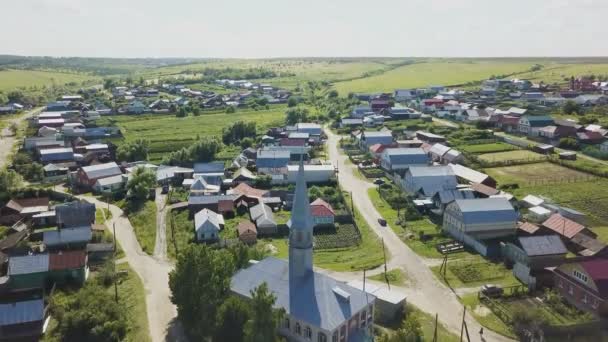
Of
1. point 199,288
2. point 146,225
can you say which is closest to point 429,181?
point 146,225

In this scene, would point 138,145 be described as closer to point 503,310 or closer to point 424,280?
point 424,280

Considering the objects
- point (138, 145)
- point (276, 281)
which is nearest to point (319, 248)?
point (276, 281)

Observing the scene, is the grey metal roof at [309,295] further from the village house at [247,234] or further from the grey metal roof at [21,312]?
the village house at [247,234]

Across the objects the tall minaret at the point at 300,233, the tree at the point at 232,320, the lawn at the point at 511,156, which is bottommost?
the lawn at the point at 511,156

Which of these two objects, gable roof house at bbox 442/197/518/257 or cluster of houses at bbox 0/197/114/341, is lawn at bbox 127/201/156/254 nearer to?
cluster of houses at bbox 0/197/114/341

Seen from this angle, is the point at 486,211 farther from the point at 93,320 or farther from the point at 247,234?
the point at 93,320

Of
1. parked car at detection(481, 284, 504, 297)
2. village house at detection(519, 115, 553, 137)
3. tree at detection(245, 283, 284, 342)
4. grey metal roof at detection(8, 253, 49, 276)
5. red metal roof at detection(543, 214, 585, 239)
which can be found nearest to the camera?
tree at detection(245, 283, 284, 342)

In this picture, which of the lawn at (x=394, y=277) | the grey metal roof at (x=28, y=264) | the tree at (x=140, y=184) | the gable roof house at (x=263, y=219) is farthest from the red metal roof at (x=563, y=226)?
the grey metal roof at (x=28, y=264)

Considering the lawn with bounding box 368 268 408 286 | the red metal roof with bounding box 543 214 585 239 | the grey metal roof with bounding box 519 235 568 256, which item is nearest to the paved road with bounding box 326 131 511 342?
the lawn with bounding box 368 268 408 286
